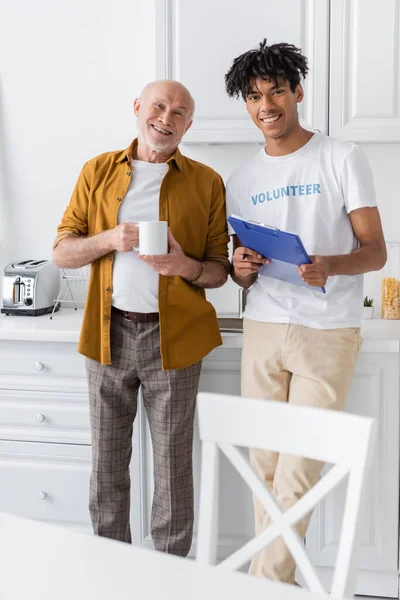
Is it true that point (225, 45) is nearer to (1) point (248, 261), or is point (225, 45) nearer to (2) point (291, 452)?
(1) point (248, 261)

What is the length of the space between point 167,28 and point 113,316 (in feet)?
3.55

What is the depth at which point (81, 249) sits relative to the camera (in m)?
2.03

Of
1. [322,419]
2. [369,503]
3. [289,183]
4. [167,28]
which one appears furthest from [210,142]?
[322,419]

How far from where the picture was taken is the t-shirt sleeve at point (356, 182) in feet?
6.17

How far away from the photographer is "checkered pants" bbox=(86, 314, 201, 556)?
2049 mm

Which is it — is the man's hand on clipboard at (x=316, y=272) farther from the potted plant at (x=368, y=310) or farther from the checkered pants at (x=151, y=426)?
the potted plant at (x=368, y=310)

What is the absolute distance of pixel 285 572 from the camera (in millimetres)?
1892

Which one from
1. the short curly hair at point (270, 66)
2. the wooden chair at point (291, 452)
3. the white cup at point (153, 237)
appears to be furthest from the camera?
the short curly hair at point (270, 66)

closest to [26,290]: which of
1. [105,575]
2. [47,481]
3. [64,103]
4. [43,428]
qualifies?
[43,428]

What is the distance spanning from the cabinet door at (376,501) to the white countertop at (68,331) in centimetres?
5

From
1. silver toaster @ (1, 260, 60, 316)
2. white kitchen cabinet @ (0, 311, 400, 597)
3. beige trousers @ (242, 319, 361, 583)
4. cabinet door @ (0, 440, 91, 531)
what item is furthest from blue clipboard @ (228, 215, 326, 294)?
silver toaster @ (1, 260, 60, 316)

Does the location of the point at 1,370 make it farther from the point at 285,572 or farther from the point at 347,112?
the point at 347,112

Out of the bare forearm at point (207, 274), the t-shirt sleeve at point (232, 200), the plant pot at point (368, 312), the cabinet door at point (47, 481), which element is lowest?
the cabinet door at point (47, 481)

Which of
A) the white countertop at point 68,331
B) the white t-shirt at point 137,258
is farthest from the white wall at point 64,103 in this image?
the white t-shirt at point 137,258
